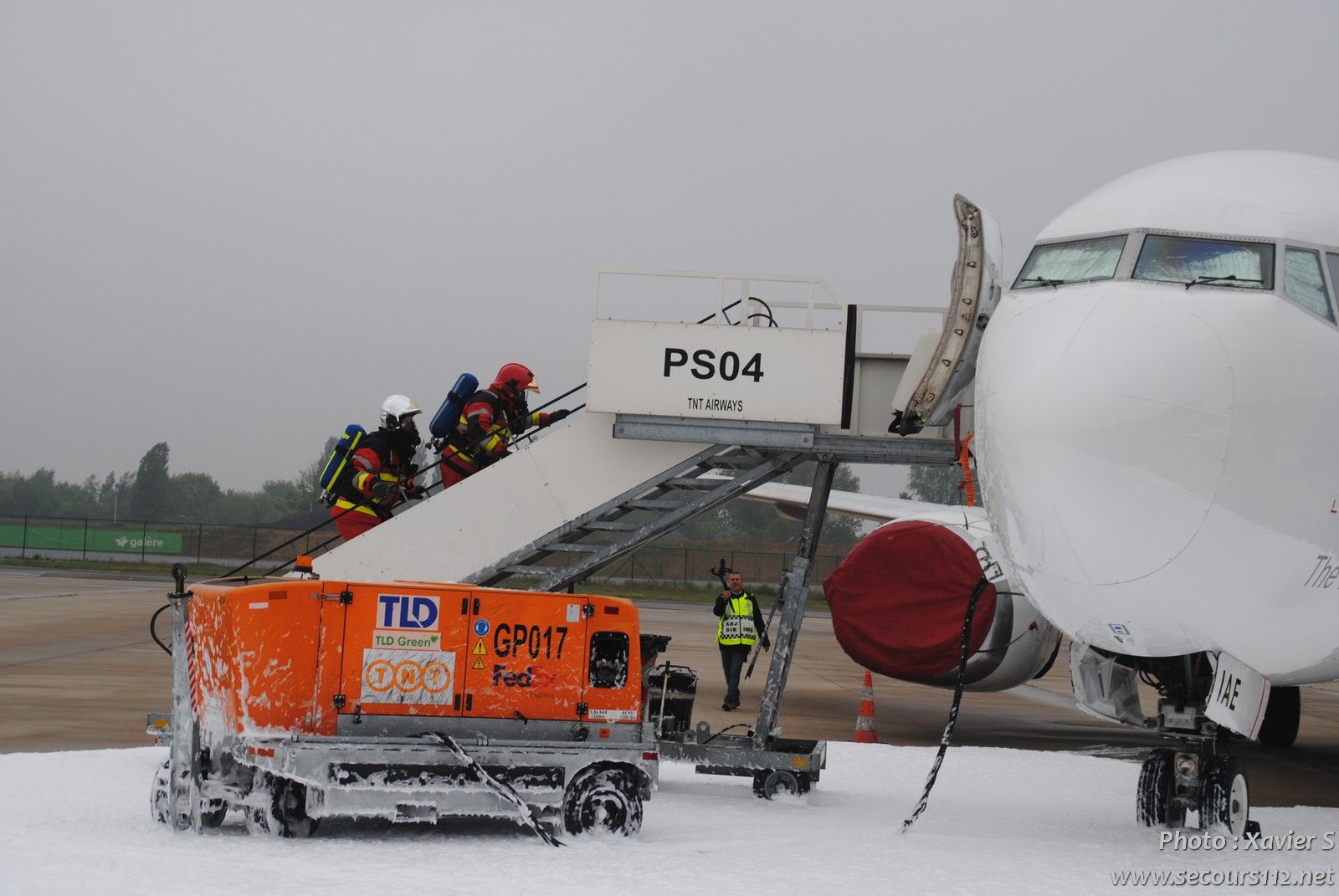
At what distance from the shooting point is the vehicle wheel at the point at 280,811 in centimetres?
842

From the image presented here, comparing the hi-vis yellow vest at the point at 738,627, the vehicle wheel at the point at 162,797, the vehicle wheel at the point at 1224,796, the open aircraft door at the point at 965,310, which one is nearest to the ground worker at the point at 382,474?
the vehicle wheel at the point at 162,797

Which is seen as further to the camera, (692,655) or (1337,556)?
(692,655)

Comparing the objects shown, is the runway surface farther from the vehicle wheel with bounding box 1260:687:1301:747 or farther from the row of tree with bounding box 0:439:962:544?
the row of tree with bounding box 0:439:962:544

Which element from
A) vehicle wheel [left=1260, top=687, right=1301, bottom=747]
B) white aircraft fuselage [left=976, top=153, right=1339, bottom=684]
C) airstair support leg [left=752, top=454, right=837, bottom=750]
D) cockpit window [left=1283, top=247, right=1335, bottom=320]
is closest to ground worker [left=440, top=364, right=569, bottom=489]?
airstair support leg [left=752, top=454, right=837, bottom=750]

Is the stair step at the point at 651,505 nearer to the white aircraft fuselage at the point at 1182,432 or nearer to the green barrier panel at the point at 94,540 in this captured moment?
the white aircraft fuselage at the point at 1182,432

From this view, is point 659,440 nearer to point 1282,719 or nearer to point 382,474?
point 382,474

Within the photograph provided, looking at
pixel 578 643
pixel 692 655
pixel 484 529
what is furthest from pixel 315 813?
pixel 692 655

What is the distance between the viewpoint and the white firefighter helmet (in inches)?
482

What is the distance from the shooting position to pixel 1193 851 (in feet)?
29.0

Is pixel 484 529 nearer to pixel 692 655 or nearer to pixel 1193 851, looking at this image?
pixel 1193 851

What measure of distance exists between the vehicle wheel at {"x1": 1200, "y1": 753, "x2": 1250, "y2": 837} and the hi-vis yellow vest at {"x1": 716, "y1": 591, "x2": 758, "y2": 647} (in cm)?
890

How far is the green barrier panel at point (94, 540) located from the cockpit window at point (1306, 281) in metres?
64.8

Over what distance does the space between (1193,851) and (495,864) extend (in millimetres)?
4400

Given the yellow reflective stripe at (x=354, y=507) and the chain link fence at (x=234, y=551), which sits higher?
the yellow reflective stripe at (x=354, y=507)
